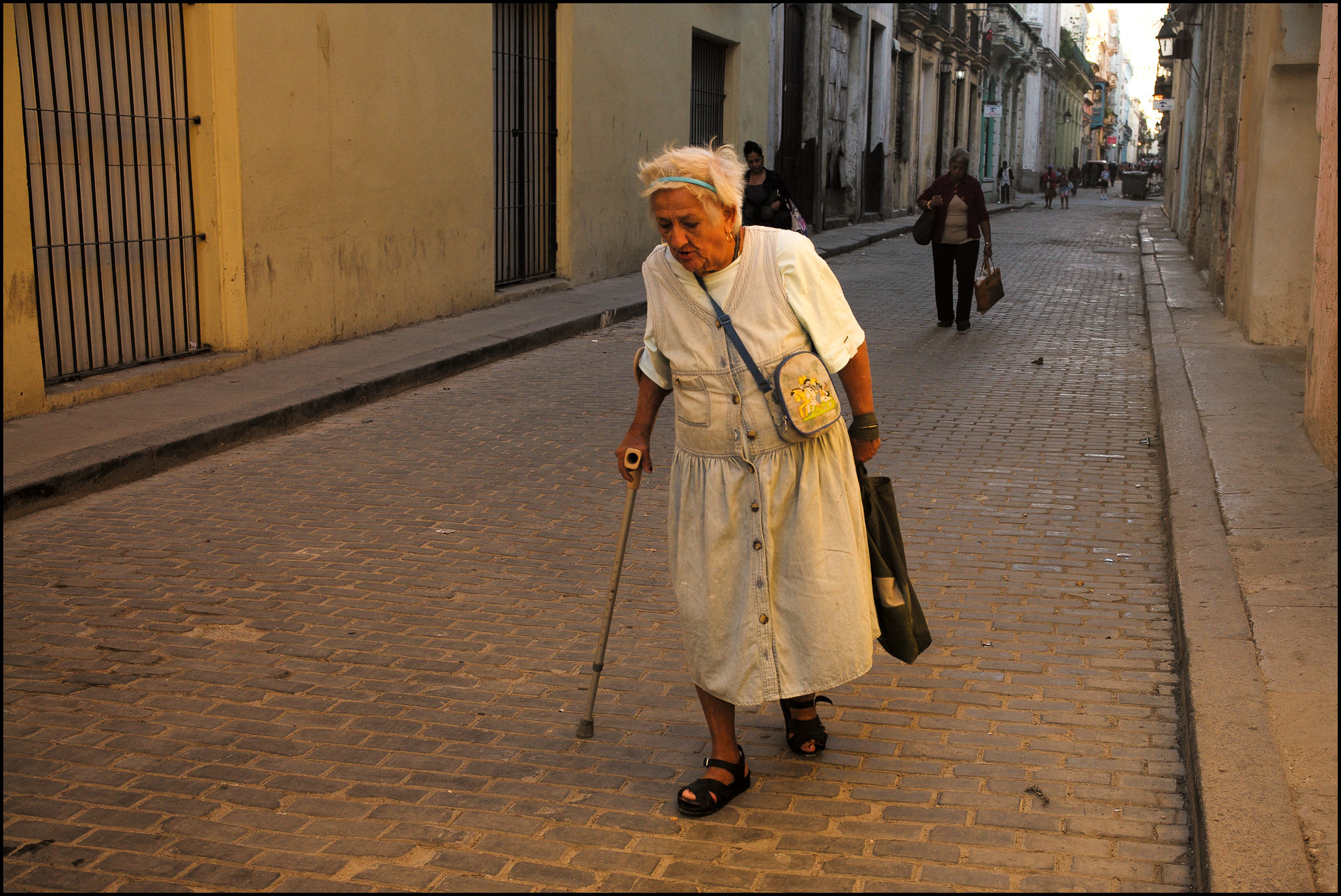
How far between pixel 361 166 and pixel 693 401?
A: 8.21 m

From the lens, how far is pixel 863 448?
11.6 ft

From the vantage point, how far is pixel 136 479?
7027 mm

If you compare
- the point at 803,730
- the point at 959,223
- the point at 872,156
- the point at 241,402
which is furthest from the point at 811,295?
the point at 872,156

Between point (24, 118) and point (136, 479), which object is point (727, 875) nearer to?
point (136, 479)

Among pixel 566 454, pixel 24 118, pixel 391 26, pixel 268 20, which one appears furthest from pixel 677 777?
pixel 391 26

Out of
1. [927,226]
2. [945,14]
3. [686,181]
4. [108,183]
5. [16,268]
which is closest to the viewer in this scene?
[686,181]

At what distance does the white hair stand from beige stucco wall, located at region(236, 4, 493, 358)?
6.91 metres

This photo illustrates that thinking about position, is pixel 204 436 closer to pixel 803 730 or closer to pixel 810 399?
pixel 803 730

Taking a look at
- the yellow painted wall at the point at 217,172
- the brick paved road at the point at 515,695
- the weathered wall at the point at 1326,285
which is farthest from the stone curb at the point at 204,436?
the weathered wall at the point at 1326,285

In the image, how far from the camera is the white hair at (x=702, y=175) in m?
3.25

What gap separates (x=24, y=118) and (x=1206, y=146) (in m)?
14.4

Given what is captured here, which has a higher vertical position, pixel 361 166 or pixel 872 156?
pixel 872 156

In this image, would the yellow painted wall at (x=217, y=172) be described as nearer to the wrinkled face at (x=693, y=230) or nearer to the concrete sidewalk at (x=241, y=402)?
the concrete sidewalk at (x=241, y=402)

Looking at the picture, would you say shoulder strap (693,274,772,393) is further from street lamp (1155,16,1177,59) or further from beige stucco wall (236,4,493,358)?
street lamp (1155,16,1177,59)
